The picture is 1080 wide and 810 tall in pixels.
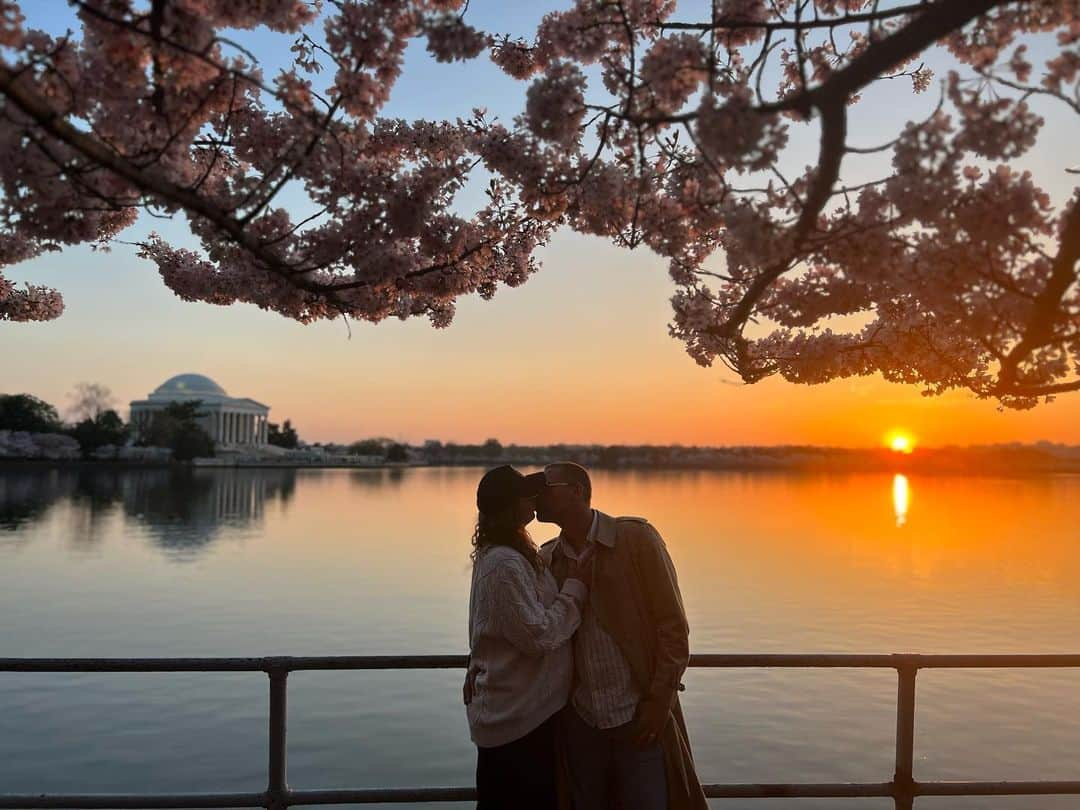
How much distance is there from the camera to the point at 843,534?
55.8 m

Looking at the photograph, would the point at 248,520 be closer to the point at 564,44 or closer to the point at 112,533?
the point at 112,533

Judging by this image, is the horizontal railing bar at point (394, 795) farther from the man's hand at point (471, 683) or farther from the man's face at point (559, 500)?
the man's face at point (559, 500)

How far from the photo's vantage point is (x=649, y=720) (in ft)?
14.5

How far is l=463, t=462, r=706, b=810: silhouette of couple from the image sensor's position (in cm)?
438

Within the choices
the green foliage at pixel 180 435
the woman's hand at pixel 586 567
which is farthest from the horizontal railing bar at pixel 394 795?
the green foliage at pixel 180 435

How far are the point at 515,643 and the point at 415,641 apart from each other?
2045 cm

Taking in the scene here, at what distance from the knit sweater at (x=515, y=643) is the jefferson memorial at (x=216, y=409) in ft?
550

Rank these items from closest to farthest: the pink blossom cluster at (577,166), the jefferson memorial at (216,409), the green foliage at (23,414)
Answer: the pink blossom cluster at (577,166) → the green foliage at (23,414) → the jefferson memorial at (216,409)

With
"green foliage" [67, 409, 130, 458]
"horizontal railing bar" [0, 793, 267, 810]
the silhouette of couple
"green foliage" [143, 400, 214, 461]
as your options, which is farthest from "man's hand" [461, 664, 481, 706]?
"green foliage" [143, 400, 214, 461]

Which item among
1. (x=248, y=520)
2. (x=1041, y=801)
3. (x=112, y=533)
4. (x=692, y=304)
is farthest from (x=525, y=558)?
(x=248, y=520)

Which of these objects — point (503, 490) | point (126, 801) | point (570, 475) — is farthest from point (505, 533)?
point (126, 801)

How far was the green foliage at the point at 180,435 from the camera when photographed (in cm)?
13950

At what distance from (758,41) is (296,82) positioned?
2454 mm

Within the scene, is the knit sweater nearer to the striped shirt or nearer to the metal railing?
the striped shirt
